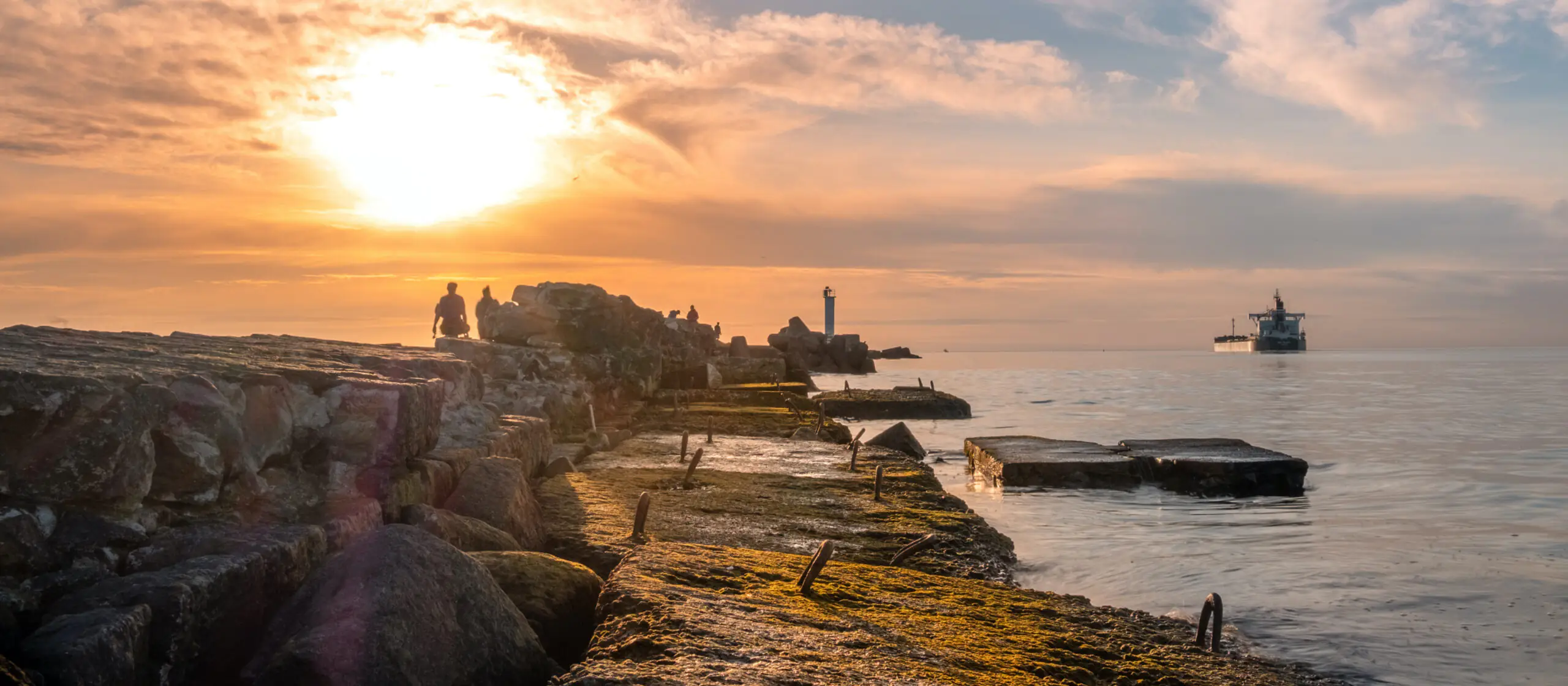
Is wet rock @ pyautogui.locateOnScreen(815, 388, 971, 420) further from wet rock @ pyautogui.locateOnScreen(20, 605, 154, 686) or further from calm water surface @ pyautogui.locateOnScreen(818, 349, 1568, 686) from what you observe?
wet rock @ pyautogui.locateOnScreen(20, 605, 154, 686)

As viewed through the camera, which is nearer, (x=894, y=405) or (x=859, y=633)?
(x=859, y=633)

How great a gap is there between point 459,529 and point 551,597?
3.80 ft

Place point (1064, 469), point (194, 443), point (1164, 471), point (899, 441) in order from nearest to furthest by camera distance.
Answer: point (194, 443)
point (1064, 469)
point (1164, 471)
point (899, 441)

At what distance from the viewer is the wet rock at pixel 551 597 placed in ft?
19.8

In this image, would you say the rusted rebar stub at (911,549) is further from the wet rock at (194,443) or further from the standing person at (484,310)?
the standing person at (484,310)

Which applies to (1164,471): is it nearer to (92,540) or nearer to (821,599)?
(821,599)

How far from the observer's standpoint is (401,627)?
4.74 m

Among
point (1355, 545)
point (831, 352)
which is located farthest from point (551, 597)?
point (831, 352)

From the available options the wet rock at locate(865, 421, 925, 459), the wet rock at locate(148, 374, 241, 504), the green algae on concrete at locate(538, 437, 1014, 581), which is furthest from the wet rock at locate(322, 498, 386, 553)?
the wet rock at locate(865, 421, 925, 459)

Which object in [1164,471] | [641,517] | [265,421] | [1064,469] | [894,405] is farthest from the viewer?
[894,405]

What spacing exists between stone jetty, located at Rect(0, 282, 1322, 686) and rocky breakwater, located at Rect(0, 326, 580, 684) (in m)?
0.01

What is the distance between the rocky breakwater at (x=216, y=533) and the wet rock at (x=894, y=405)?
116 ft

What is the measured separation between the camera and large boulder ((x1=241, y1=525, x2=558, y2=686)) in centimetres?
448

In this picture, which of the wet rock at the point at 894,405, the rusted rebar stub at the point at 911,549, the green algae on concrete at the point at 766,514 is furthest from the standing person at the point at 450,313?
the wet rock at the point at 894,405
